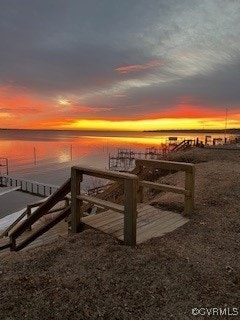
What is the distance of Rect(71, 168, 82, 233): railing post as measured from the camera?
5.39 m

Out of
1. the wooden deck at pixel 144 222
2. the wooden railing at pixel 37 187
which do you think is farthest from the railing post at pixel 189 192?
the wooden railing at pixel 37 187

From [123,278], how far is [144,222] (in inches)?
88.0

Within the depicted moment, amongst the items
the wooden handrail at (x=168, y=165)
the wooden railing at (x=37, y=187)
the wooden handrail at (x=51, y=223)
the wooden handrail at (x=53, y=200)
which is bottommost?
the wooden railing at (x=37, y=187)

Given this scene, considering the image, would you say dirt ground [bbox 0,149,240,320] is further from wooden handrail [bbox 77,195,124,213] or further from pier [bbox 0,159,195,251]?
wooden handrail [bbox 77,195,124,213]

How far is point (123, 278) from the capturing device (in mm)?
3826

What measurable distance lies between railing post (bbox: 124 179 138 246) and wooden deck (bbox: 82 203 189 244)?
0.26 metres

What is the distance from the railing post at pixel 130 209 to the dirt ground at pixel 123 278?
0.18 meters

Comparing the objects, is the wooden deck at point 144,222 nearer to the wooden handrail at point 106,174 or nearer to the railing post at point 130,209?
the railing post at point 130,209

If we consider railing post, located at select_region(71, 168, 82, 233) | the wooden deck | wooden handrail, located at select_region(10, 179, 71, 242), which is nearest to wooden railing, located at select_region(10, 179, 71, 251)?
wooden handrail, located at select_region(10, 179, 71, 242)

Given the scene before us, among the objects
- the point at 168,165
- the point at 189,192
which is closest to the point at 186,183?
the point at 189,192

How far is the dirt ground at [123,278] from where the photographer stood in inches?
129

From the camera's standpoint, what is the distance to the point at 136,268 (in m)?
4.05

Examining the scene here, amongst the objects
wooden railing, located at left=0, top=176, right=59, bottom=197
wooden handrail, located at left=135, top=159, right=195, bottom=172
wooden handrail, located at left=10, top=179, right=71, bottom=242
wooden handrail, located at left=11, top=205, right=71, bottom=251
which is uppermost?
wooden handrail, located at left=135, top=159, right=195, bottom=172

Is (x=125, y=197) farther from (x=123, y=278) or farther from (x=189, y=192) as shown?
(x=189, y=192)
